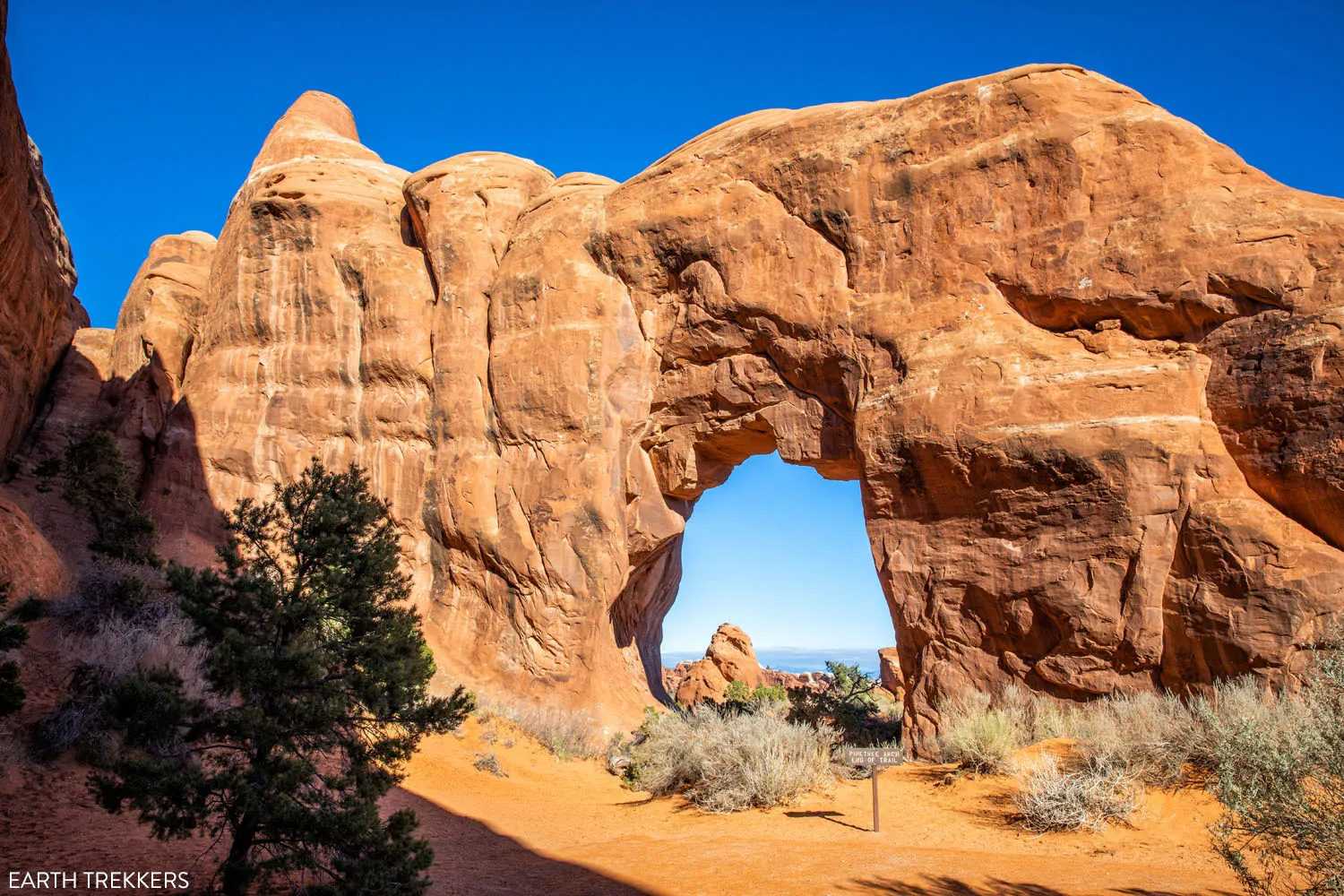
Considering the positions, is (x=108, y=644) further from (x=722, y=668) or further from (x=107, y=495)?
(x=722, y=668)

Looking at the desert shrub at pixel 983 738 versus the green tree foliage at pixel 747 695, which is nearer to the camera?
the desert shrub at pixel 983 738

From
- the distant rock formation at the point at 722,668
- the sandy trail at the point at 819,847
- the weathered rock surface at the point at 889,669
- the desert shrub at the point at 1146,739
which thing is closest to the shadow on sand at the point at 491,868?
the sandy trail at the point at 819,847

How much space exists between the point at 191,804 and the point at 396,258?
16.1m

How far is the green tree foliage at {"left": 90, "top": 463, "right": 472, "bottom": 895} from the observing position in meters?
6.32

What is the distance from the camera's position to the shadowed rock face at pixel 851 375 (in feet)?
41.2

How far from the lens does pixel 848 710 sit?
19.8 m

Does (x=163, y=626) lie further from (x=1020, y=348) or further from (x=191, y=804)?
(x=1020, y=348)

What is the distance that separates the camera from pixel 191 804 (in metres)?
6.35

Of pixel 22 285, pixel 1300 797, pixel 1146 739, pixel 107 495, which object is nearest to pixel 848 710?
pixel 1146 739

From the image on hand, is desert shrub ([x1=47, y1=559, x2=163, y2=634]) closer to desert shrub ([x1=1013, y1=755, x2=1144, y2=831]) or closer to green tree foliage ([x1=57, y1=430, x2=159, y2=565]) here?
green tree foliage ([x1=57, y1=430, x2=159, y2=565])

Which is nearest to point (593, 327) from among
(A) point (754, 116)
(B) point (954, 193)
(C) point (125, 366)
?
(A) point (754, 116)

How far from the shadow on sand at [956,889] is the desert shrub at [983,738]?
13.6 ft

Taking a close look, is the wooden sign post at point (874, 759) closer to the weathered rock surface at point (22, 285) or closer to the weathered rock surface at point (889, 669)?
the weathered rock surface at point (22, 285)

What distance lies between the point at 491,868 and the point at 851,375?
1043 cm
